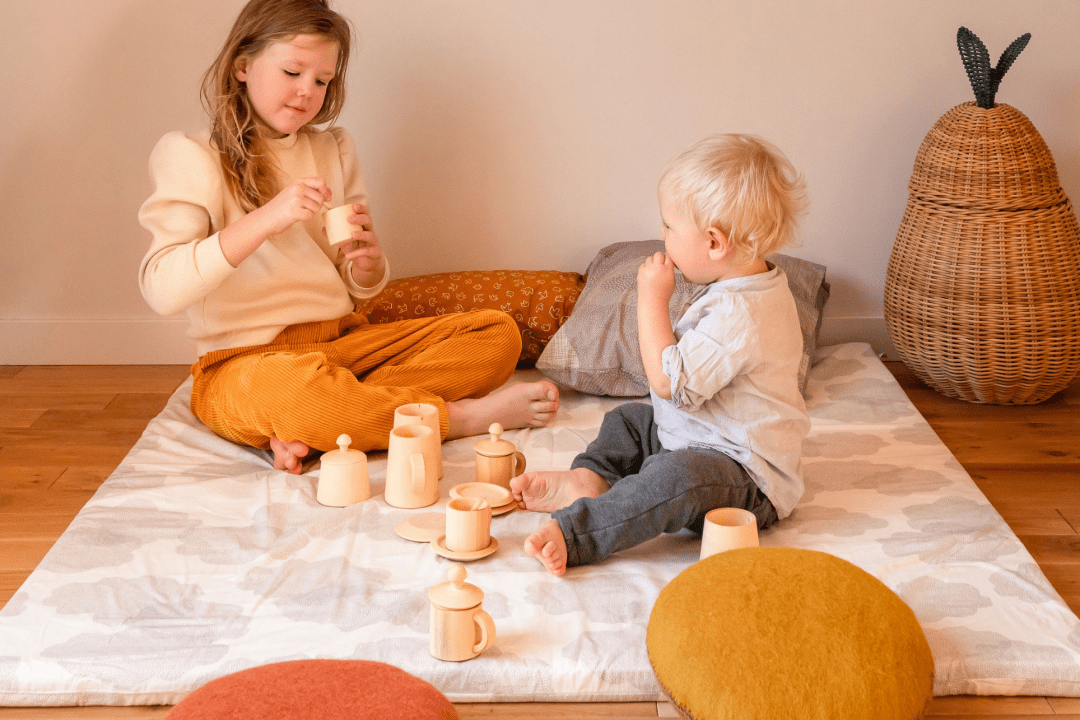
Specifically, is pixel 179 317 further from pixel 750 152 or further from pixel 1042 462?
pixel 1042 462

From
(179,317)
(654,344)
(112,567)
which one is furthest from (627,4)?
(112,567)

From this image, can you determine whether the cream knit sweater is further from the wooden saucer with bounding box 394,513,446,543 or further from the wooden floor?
the wooden saucer with bounding box 394,513,446,543

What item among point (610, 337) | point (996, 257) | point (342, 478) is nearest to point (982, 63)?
point (996, 257)

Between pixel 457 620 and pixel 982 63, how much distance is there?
61.6 inches

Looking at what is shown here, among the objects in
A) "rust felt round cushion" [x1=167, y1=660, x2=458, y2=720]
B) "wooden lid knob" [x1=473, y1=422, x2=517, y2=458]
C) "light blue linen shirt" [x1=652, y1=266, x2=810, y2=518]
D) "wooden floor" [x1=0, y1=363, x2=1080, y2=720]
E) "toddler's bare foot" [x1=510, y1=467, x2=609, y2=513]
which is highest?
"light blue linen shirt" [x1=652, y1=266, x2=810, y2=518]

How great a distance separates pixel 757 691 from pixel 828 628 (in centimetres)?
11

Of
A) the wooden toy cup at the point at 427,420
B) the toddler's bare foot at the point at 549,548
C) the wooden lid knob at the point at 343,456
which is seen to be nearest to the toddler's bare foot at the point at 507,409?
the wooden toy cup at the point at 427,420

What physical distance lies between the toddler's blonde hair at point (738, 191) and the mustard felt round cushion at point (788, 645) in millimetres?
448

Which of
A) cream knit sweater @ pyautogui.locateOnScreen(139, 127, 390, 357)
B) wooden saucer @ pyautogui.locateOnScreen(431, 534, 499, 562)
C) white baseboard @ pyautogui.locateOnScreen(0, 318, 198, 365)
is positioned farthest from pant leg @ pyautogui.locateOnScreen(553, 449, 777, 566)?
white baseboard @ pyautogui.locateOnScreen(0, 318, 198, 365)

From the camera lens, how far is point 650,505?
1.29 meters

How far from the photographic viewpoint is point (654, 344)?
4.48ft

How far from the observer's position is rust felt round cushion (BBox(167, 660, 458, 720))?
33.5 inches

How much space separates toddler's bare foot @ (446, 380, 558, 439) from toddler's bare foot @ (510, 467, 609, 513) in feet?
1.02

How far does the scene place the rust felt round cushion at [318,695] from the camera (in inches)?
33.5
